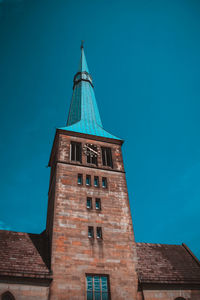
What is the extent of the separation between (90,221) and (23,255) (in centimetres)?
654

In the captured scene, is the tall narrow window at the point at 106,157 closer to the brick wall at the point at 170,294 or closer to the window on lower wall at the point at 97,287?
the window on lower wall at the point at 97,287

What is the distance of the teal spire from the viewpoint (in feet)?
113

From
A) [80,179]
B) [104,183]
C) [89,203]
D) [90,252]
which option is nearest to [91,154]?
[80,179]

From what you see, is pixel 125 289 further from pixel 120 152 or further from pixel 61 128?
pixel 61 128

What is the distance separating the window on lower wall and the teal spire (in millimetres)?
17454

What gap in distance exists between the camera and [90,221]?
24.7m

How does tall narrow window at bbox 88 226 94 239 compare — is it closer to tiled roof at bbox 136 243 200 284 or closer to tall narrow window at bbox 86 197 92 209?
tall narrow window at bbox 86 197 92 209

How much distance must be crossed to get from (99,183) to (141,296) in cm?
1134

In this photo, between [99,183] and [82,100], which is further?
[82,100]

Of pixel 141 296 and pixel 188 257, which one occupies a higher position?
pixel 188 257

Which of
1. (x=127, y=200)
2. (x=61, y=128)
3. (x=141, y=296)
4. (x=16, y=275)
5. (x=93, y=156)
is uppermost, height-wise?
(x=61, y=128)

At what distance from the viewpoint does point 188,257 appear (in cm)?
2734

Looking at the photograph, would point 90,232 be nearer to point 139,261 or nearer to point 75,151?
point 139,261

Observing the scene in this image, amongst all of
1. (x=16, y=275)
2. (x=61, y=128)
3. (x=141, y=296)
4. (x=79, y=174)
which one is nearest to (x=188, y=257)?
(x=141, y=296)
